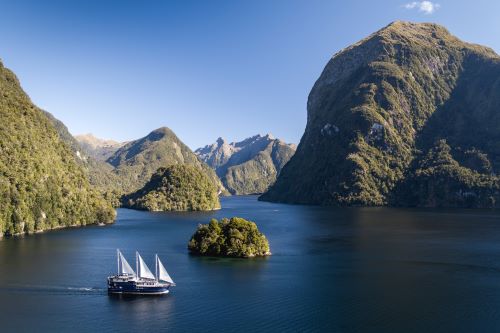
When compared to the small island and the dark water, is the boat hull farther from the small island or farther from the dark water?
the small island

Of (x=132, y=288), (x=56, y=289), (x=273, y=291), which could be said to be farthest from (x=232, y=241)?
(x=56, y=289)

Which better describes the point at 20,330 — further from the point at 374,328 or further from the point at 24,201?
the point at 24,201

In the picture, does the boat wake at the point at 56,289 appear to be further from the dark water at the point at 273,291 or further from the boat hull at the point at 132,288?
the boat hull at the point at 132,288

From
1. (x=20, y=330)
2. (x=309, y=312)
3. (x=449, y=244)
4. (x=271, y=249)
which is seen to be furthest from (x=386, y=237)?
(x=20, y=330)

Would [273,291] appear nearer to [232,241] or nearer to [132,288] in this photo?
[132,288]

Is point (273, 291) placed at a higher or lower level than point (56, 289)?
lower

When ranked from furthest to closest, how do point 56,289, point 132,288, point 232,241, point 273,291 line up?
point 232,241
point 56,289
point 273,291
point 132,288
